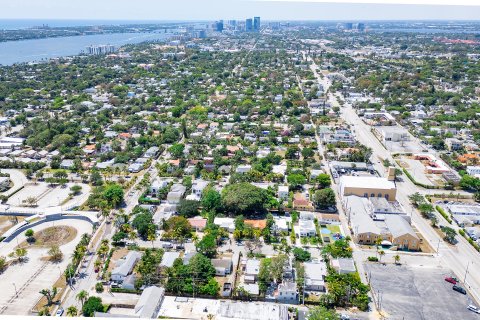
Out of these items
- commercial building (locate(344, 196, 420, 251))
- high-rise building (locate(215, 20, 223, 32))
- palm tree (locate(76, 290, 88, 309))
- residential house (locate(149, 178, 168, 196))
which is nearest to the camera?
palm tree (locate(76, 290, 88, 309))

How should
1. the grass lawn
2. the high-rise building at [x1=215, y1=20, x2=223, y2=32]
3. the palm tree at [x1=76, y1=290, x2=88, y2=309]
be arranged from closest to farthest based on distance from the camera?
the palm tree at [x1=76, y1=290, x2=88, y2=309], the grass lawn, the high-rise building at [x1=215, y1=20, x2=223, y2=32]

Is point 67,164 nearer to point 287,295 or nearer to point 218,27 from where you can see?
point 287,295

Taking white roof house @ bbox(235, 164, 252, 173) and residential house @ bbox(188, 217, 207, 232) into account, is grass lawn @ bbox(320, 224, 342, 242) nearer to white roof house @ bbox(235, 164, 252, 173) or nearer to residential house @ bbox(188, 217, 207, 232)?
residential house @ bbox(188, 217, 207, 232)

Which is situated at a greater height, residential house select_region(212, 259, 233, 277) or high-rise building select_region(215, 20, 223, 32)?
high-rise building select_region(215, 20, 223, 32)

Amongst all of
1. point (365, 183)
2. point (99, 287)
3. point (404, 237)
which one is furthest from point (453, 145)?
point (99, 287)

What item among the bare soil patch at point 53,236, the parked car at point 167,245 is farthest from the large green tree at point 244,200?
the bare soil patch at point 53,236

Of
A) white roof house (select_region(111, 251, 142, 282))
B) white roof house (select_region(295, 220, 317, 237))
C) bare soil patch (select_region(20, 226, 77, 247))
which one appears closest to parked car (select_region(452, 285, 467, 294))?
white roof house (select_region(295, 220, 317, 237))

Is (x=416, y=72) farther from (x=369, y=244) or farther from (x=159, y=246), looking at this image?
(x=159, y=246)

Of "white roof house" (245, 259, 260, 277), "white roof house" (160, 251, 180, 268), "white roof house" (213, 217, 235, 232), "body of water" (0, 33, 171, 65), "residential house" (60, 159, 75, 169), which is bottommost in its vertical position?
"white roof house" (245, 259, 260, 277)
